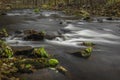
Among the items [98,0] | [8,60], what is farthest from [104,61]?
[98,0]

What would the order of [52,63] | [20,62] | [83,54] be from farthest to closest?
1. [83,54]
2. [52,63]
3. [20,62]

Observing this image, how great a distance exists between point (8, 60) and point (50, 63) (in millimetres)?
2679

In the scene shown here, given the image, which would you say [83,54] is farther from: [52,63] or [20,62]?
[20,62]

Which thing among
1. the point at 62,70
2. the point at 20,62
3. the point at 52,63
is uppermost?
the point at 20,62

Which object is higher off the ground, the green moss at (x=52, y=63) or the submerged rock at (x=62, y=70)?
the green moss at (x=52, y=63)

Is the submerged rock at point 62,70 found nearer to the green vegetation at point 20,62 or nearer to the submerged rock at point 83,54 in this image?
the green vegetation at point 20,62

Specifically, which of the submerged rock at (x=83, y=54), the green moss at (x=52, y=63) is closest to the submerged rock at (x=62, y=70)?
the green moss at (x=52, y=63)

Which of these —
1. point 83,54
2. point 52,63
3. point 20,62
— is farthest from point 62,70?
point 83,54

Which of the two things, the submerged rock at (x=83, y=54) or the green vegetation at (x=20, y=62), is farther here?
the submerged rock at (x=83, y=54)

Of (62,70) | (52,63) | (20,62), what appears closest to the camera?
(62,70)

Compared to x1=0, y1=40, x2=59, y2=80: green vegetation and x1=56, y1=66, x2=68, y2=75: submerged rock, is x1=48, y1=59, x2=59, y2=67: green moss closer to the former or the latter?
x1=0, y1=40, x2=59, y2=80: green vegetation

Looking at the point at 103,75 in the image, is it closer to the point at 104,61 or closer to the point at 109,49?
the point at 104,61

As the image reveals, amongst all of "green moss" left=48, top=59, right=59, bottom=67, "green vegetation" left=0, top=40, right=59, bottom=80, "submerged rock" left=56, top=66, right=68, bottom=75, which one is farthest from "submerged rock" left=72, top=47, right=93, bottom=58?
"submerged rock" left=56, top=66, right=68, bottom=75

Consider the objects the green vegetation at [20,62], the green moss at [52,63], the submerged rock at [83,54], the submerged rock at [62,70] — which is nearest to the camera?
the green vegetation at [20,62]
